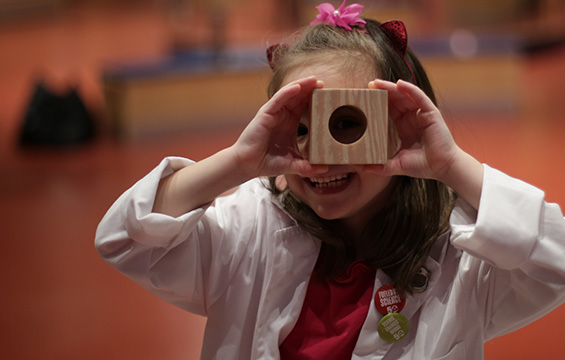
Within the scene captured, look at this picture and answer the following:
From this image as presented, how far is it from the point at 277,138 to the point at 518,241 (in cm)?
49

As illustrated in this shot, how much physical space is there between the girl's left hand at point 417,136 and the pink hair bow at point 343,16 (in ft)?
0.75

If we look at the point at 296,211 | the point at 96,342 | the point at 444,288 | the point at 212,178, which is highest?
the point at 212,178

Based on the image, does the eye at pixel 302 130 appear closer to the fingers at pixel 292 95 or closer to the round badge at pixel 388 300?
the fingers at pixel 292 95

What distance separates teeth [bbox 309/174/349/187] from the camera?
1.40 metres

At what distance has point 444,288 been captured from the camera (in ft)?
4.62

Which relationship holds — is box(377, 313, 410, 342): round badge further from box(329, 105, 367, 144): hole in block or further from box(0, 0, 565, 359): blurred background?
box(0, 0, 565, 359): blurred background

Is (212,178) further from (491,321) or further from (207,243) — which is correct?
(491,321)

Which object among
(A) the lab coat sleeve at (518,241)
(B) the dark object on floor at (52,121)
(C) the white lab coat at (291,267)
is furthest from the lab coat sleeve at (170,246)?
(B) the dark object on floor at (52,121)

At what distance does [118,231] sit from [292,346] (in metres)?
0.41

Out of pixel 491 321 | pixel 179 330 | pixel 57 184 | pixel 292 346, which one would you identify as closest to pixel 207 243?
pixel 292 346

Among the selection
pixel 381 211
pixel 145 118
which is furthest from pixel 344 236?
pixel 145 118

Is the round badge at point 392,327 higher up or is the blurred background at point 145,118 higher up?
the round badge at point 392,327

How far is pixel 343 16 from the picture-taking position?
152 cm

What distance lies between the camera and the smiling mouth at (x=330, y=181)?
1405 millimetres
